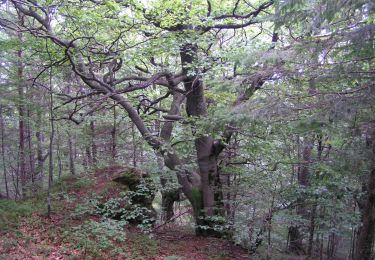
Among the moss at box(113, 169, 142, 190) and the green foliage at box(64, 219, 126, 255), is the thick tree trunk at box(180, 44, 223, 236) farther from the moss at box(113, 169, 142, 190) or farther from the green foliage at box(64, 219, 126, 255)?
the green foliage at box(64, 219, 126, 255)

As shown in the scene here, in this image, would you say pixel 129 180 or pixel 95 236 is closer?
pixel 95 236

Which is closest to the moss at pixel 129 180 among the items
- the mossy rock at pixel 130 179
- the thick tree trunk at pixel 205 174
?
the mossy rock at pixel 130 179

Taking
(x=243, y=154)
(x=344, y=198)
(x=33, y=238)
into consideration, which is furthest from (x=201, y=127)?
(x=33, y=238)

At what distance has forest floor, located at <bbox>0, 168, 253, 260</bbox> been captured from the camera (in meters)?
6.50

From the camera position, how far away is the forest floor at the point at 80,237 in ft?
21.3

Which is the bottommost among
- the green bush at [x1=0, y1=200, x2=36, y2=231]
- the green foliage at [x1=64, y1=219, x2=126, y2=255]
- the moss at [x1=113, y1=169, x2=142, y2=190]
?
the green foliage at [x1=64, y1=219, x2=126, y2=255]

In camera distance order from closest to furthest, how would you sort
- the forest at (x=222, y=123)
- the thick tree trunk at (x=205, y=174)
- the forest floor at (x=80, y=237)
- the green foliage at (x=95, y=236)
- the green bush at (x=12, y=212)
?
the forest at (x=222, y=123) → the forest floor at (x=80, y=237) → the green foliage at (x=95, y=236) → the green bush at (x=12, y=212) → the thick tree trunk at (x=205, y=174)

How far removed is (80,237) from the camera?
23.2ft

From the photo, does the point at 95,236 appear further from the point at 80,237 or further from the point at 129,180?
the point at 129,180

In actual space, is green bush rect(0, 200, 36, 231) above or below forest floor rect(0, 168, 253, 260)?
above

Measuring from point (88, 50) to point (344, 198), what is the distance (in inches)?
286

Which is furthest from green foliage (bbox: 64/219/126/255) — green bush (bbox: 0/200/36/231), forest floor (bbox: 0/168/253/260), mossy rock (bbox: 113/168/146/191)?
mossy rock (bbox: 113/168/146/191)

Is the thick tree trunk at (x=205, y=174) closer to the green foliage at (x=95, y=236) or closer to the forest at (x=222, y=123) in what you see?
the forest at (x=222, y=123)

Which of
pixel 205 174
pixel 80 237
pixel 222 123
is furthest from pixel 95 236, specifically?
pixel 222 123
